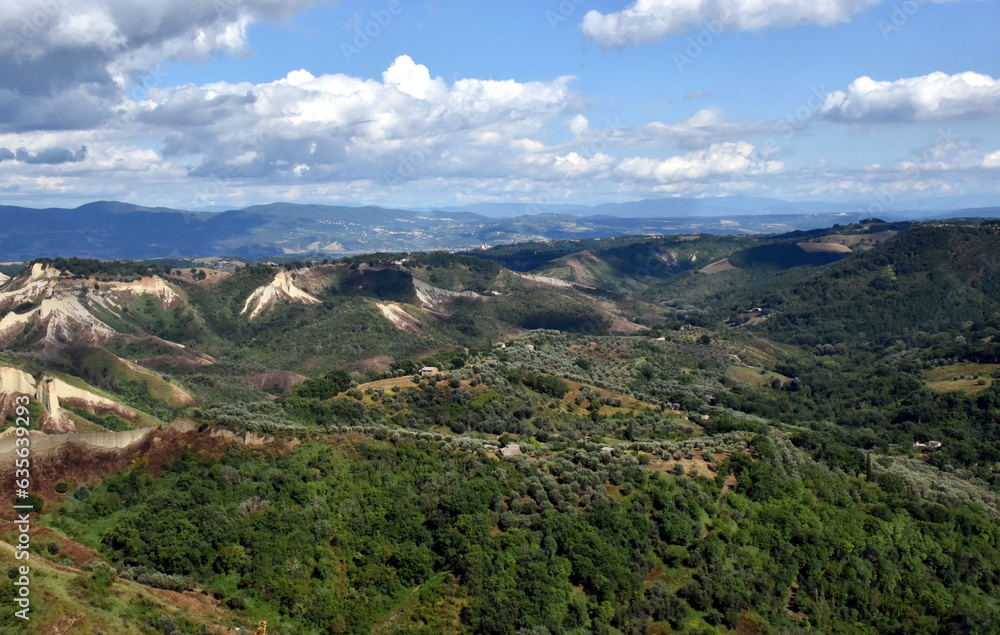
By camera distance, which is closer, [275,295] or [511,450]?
[511,450]

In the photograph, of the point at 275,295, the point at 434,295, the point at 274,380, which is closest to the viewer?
the point at 274,380

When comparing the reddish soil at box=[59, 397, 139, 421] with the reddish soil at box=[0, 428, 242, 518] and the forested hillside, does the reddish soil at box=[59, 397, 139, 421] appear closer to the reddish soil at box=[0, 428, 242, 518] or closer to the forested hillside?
the forested hillside

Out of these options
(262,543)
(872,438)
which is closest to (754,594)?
(262,543)

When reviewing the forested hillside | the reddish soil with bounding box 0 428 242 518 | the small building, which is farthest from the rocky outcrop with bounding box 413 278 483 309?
the reddish soil with bounding box 0 428 242 518

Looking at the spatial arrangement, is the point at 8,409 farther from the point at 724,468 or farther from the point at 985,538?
the point at 985,538

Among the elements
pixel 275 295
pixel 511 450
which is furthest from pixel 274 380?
pixel 511 450

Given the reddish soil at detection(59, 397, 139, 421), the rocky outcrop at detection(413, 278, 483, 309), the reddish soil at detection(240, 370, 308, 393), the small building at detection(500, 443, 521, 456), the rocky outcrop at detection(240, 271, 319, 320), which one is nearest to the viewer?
the small building at detection(500, 443, 521, 456)

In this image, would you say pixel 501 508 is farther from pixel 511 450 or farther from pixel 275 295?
pixel 275 295

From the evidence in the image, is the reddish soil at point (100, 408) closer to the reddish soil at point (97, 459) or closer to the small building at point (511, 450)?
the reddish soil at point (97, 459)
